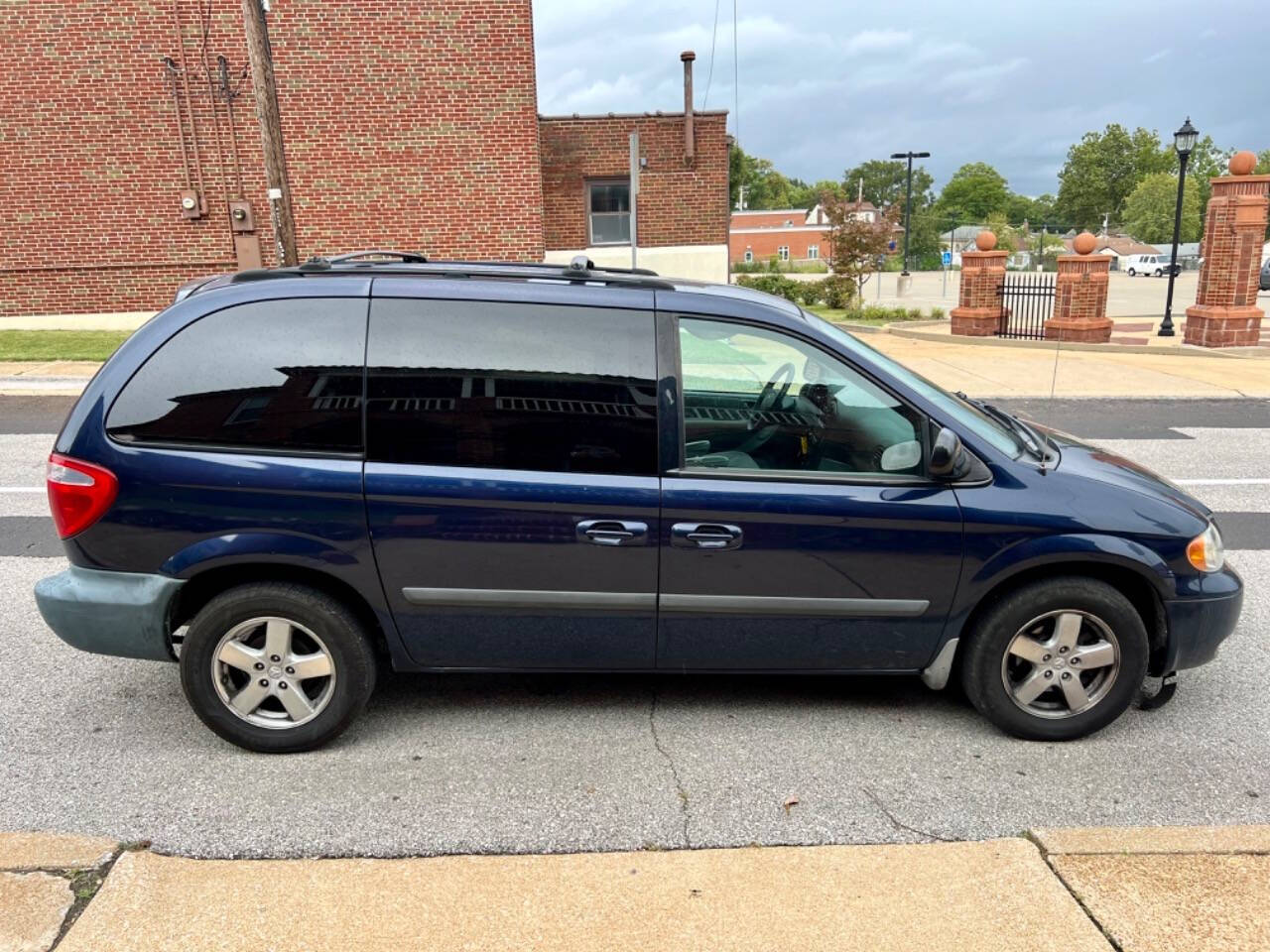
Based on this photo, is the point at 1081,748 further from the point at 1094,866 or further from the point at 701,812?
the point at 701,812

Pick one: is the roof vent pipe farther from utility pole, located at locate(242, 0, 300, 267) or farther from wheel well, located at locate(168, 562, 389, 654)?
wheel well, located at locate(168, 562, 389, 654)

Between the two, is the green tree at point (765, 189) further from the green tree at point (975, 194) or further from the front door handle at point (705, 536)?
the front door handle at point (705, 536)

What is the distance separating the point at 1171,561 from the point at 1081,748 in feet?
2.54

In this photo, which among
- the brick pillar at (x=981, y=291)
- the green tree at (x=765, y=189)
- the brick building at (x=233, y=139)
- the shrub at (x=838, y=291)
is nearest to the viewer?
the brick building at (x=233, y=139)

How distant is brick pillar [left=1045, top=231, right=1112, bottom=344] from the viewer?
57.4 feet

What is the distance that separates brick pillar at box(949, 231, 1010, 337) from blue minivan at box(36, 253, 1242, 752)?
16.3 meters

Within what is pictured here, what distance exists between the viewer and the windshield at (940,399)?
365 centimetres

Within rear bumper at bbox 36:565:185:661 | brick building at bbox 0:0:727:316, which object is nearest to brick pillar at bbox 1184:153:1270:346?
brick building at bbox 0:0:727:316

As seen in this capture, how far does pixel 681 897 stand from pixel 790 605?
1164mm

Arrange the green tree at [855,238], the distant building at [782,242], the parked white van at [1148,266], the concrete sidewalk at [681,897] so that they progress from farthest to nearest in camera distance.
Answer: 1. the distant building at [782,242]
2. the parked white van at [1148,266]
3. the green tree at [855,238]
4. the concrete sidewalk at [681,897]

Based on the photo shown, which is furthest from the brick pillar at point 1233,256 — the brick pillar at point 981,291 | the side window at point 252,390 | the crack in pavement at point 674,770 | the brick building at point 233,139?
the side window at point 252,390

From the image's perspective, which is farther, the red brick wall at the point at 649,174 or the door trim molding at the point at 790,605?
the red brick wall at the point at 649,174

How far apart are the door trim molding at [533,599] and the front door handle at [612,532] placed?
21cm

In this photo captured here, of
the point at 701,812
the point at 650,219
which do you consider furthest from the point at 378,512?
the point at 650,219
